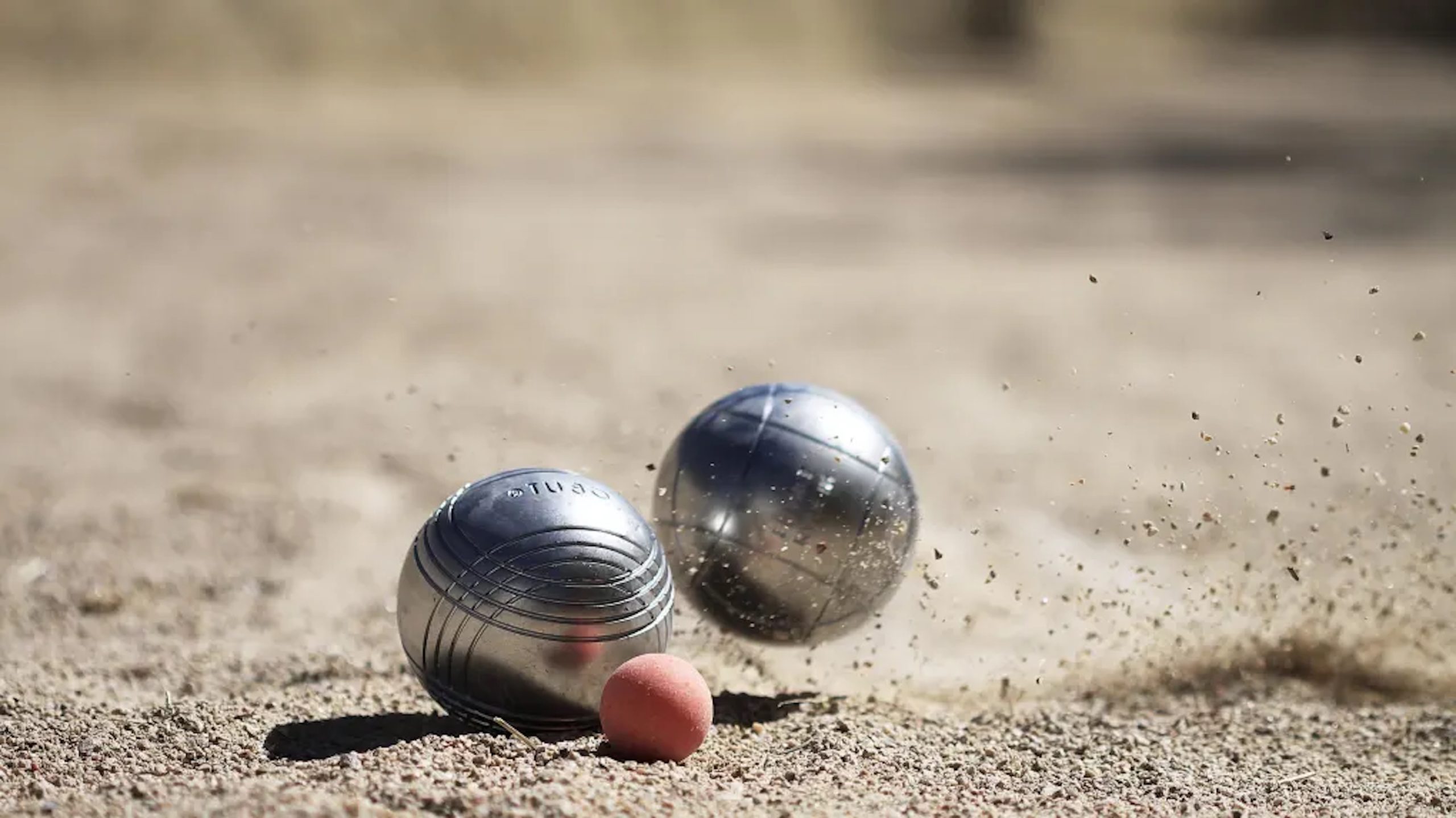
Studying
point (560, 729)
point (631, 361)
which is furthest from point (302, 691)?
point (631, 361)

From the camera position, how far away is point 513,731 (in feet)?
20.6

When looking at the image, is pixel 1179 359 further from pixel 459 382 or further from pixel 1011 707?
pixel 1011 707

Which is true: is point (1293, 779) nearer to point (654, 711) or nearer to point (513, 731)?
point (654, 711)

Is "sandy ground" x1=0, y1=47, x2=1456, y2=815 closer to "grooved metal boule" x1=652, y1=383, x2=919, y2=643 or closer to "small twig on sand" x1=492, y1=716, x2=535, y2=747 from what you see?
"small twig on sand" x1=492, y1=716, x2=535, y2=747

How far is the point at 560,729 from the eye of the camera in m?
6.50

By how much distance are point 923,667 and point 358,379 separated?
22.6 ft

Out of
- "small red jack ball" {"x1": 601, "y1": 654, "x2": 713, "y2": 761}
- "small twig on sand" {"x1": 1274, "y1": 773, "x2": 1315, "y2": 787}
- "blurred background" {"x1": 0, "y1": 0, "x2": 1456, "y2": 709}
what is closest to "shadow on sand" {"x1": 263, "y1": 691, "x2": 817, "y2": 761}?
"small red jack ball" {"x1": 601, "y1": 654, "x2": 713, "y2": 761}

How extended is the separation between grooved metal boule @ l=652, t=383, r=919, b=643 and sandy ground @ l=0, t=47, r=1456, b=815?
494 millimetres

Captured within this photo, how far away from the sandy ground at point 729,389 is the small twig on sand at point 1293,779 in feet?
0.07

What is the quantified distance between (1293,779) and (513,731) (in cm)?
321

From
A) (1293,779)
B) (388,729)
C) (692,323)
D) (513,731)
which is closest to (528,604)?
(513,731)

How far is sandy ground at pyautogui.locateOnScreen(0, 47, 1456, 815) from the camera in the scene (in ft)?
21.7

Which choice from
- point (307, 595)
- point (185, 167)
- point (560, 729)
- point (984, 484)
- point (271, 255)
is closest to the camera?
point (560, 729)

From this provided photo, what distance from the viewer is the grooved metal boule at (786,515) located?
7.01 metres
